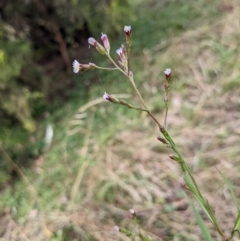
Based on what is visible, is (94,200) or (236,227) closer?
(236,227)

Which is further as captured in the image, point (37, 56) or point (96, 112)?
point (37, 56)

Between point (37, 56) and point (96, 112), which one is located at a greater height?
point (37, 56)

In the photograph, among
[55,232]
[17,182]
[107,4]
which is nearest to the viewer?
[55,232]

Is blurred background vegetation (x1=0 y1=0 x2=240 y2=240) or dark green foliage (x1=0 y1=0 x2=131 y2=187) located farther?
dark green foliage (x1=0 y1=0 x2=131 y2=187)

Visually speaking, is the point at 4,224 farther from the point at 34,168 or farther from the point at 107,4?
the point at 107,4

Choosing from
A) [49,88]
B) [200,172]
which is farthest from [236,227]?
[49,88]

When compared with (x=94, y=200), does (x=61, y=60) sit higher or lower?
higher

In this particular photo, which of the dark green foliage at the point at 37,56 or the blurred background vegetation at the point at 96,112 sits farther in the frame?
the dark green foliage at the point at 37,56

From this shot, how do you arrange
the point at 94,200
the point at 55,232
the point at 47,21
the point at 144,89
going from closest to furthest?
the point at 55,232 < the point at 94,200 < the point at 144,89 < the point at 47,21
